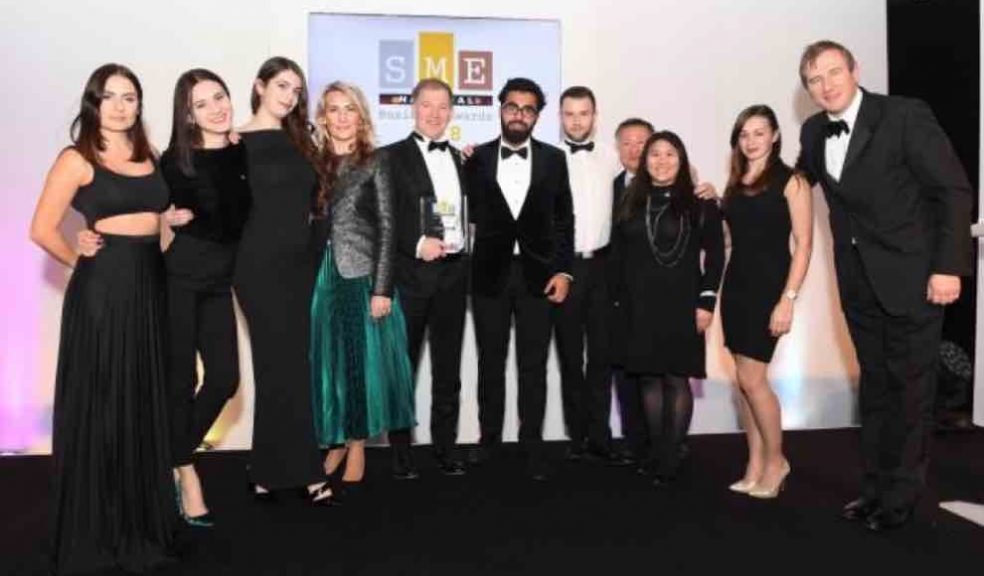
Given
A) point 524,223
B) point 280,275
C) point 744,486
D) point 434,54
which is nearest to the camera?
Answer: point 280,275

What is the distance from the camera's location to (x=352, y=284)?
12.6 ft

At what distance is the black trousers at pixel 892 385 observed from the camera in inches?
131

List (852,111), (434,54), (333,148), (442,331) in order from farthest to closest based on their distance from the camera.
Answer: (434,54) → (442,331) → (333,148) → (852,111)

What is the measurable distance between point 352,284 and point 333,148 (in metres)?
0.55

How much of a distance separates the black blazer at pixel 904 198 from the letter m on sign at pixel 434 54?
7.72ft

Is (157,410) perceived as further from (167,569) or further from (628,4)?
(628,4)

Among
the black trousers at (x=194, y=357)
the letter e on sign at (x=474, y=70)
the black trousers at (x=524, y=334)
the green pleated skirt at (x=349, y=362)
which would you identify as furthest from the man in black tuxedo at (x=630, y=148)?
the black trousers at (x=194, y=357)

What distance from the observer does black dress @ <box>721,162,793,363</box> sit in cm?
364

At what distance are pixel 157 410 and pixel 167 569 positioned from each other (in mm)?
497

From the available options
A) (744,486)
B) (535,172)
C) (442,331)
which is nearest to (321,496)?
(442,331)

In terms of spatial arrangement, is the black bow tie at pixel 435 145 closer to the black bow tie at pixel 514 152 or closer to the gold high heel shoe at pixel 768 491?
the black bow tie at pixel 514 152

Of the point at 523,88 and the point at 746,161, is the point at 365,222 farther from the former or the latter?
the point at 746,161

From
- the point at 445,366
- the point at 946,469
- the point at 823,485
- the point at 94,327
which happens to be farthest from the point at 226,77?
the point at 946,469

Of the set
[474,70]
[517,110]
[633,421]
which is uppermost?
[474,70]
